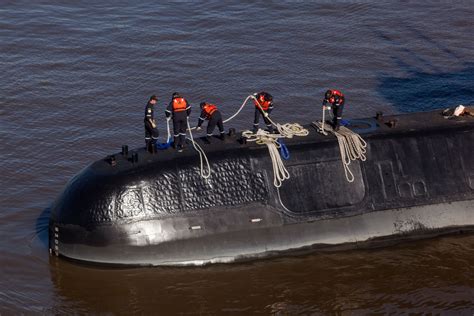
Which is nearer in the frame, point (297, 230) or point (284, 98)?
point (297, 230)

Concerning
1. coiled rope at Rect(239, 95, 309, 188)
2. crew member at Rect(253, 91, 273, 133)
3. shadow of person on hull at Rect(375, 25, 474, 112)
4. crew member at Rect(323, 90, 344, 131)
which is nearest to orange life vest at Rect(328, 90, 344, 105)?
crew member at Rect(323, 90, 344, 131)

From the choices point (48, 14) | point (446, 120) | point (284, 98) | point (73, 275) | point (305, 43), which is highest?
point (48, 14)

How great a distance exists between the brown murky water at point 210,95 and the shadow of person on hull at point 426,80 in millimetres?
80

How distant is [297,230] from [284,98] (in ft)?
37.8

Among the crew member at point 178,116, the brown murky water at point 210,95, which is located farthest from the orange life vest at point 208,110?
the brown murky water at point 210,95

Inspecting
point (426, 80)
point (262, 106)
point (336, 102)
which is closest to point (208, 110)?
point (262, 106)

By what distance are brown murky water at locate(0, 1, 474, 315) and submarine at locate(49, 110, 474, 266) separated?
59 cm

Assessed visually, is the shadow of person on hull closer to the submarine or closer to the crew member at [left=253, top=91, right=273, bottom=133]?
the submarine

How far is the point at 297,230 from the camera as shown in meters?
20.8

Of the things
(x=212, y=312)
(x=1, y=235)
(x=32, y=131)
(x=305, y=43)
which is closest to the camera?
(x=212, y=312)

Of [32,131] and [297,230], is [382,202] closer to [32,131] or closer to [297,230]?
[297,230]

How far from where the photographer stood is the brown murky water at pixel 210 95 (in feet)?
66.3

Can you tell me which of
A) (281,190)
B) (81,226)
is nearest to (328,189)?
(281,190)

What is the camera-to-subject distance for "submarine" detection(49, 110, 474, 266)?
19891mm
